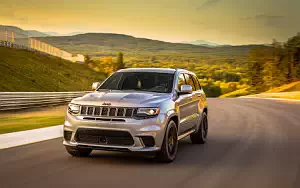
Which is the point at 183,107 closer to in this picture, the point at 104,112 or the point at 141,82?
the point at 141,82

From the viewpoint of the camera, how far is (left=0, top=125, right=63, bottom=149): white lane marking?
11570 mm

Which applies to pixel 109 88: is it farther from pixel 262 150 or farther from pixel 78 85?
pixel 78 85

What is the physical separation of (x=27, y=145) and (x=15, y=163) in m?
2.46

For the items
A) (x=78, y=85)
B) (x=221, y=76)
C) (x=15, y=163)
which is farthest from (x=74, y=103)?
(x=221, y=76)

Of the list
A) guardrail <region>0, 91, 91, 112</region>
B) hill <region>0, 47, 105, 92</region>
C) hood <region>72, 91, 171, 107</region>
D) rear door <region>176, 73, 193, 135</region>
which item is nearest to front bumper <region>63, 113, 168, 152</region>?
hood <region>72, 91, 171, 107</region>

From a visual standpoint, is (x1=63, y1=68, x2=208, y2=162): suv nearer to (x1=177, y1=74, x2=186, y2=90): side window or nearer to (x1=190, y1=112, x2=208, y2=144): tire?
(x1=177, y1=74, x2=186, y2=90): side window

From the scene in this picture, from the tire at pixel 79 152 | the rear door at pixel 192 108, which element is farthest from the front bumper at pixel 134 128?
the rear door at pixel 192 108

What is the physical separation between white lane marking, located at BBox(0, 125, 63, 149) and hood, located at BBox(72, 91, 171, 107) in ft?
9.91

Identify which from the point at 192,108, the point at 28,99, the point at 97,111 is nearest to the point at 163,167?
the point at 97,111

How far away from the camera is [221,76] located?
163 metres

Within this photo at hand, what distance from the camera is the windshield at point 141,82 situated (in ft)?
33.6

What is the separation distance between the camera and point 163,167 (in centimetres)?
881

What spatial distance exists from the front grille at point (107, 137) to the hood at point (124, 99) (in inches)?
18.2

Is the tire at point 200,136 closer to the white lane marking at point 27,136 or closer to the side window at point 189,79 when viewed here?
the side window at point 189,79
